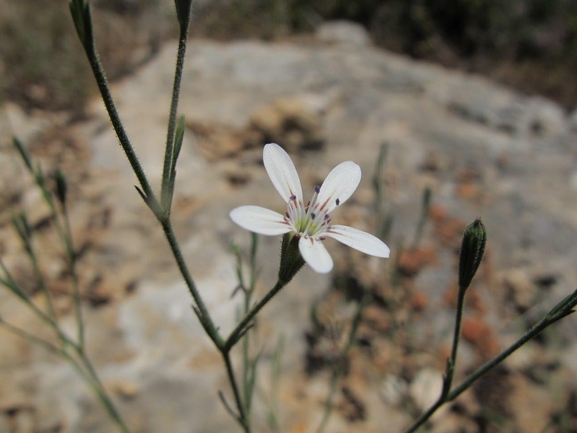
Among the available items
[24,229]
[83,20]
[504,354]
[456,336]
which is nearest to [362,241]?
[456,336]

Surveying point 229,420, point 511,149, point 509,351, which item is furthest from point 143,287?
point 511,149

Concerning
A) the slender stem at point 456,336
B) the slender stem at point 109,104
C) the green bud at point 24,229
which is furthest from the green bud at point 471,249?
the green bud at point 24,229

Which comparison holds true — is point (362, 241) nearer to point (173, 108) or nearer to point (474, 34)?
point (173, 108)

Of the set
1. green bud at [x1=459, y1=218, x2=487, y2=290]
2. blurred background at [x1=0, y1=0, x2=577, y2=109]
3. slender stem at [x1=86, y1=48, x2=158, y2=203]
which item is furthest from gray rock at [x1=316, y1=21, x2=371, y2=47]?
slender stem at [x1=86, y1=48, x2=158, y2=203]

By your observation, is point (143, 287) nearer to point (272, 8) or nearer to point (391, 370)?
point (391, 370)

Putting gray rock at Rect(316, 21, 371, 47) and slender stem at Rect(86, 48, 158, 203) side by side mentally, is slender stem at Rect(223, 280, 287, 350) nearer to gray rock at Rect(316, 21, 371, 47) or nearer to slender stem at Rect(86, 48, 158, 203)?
slender stem at Rect(86, 48, 158, 203)

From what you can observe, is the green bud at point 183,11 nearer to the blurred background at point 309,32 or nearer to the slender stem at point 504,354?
the slender stem at point 504,354
